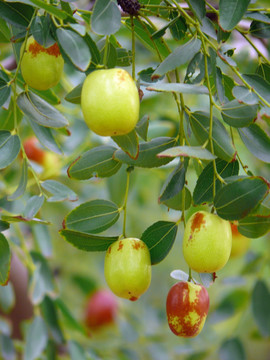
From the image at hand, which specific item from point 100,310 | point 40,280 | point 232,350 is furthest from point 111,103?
point 100,310

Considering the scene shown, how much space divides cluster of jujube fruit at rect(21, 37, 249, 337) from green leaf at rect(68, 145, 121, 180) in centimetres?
7

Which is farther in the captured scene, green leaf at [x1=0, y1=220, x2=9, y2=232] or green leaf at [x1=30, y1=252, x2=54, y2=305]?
green leaf at [x1=30, y1=252, x2=54, y2=305]

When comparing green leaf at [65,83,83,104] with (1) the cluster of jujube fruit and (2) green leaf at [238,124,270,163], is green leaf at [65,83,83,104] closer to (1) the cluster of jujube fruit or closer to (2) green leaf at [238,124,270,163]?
(1) the cluster of jujube fruit

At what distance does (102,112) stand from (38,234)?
2.14 ft

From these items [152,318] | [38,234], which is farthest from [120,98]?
[152,318]

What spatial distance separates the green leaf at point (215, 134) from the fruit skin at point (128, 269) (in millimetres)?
104

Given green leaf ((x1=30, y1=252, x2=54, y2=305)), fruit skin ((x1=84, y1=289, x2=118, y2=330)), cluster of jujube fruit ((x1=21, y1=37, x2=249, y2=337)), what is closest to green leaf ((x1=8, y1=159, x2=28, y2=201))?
cluster of jujube fruit ((x1=21, y1=37, x2=249, y2=337))

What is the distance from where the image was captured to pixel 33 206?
23.3 inches

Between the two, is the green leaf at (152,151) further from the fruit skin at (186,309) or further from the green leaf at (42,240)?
the green leaf at (42,240)

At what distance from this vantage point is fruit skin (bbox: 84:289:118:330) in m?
1.51

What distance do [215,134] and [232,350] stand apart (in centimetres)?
79

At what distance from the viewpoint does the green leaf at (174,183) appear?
497 mm

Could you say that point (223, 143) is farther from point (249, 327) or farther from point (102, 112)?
point (249, 327)

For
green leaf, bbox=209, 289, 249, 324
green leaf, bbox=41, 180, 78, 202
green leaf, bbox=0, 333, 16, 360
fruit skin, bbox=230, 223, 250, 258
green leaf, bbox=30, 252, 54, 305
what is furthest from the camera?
green leaf, bbox=209, 289, 249, 324
